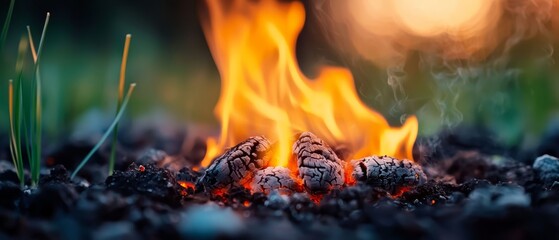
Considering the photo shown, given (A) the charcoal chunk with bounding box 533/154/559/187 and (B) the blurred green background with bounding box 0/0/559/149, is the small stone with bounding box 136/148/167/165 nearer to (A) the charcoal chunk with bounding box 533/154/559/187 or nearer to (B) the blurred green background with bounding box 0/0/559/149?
(B) the blurred green background with bounding box 0/0/559/149

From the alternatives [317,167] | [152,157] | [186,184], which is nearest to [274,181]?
[317,167]

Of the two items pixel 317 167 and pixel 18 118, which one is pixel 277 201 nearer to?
pixel 317 167

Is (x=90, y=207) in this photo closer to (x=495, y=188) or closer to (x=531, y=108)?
(x=495, y=188)

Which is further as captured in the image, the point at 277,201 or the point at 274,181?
the point at 274,181

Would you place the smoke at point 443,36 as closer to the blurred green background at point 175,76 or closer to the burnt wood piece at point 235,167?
the blurred green background at point 175,76

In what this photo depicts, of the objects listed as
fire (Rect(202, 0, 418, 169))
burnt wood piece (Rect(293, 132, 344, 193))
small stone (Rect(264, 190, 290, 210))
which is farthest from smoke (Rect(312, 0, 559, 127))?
small stone (Rect(264, 190, 290, 210))

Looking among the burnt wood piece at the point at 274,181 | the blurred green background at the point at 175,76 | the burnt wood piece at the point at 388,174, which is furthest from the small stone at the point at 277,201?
the blurred green background at the point at 175,76

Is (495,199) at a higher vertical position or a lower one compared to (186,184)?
higher
